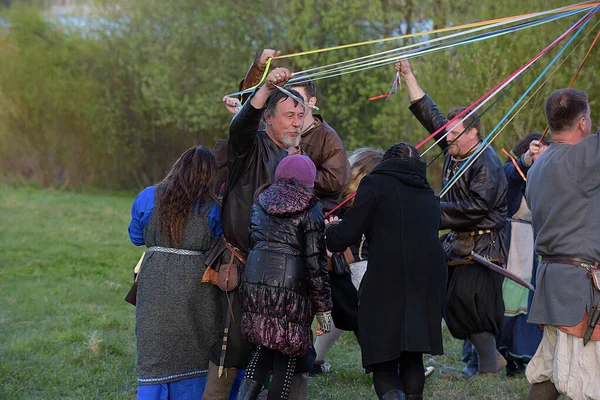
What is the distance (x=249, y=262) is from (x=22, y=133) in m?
24.8

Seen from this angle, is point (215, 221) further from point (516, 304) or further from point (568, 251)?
point (516, 304)

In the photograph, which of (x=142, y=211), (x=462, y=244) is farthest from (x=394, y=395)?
(x=462, y=244)

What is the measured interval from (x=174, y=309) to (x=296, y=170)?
42.9 inches

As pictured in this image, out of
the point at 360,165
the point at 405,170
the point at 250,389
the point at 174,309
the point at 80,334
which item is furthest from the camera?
the point at 80,334

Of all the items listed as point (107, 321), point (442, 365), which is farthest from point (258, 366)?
point (107, 321)

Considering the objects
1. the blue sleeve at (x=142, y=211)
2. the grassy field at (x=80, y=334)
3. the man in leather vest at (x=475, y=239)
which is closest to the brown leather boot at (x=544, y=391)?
the grassy field at (x=80, y=334)

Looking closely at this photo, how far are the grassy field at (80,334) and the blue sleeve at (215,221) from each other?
1564 millimetres

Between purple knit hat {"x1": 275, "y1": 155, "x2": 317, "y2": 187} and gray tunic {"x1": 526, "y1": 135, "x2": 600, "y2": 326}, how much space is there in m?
1.31

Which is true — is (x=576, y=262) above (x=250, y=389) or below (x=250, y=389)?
above

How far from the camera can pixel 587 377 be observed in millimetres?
3957

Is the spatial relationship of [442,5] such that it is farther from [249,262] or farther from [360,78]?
[249,262]

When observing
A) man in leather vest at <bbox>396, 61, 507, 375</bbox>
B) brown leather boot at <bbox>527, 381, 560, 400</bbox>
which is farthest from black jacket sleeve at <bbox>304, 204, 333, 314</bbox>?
man in leather vest at <bbox>396, 61, 507, 375</bbox>

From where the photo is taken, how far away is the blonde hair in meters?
5.30

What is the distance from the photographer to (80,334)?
684 centimetres
